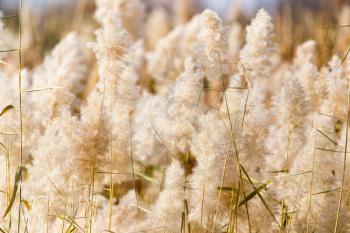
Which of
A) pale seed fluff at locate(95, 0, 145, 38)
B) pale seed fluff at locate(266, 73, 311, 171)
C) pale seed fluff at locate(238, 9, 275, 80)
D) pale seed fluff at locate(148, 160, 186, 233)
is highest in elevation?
pale seed fluff at locate(95, 0, 145, 38)

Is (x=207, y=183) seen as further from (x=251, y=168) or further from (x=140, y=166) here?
(x=140, y=166)

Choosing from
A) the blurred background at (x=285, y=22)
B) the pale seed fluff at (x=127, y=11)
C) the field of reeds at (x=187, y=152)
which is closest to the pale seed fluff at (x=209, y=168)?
the field of reeds at (x=187, y=152)

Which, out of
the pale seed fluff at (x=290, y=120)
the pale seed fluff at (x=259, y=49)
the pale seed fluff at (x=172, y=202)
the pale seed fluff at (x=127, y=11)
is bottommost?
the pale seed fluff at (x=172, y=202)

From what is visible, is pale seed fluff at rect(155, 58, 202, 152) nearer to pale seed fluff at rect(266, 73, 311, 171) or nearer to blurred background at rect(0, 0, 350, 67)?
pale seed fluff at rect(266, 73, 311, 171)

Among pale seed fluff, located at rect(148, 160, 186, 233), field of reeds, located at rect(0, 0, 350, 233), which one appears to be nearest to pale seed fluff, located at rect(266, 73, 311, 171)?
field of reeds, located at rect(0, 0, 350, 233)

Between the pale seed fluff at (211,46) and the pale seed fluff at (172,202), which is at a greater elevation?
the pale seed fluff at (211,46)

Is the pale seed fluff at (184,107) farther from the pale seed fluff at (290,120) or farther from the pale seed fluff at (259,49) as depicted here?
the pale seed fluff at (290,120)

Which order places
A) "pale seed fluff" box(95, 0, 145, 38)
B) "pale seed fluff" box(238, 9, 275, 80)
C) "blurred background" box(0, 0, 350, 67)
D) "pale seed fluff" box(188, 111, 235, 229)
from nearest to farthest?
"pale seed fluff" box(188, 111, 235, 229), "pale seed fluff" box(238, 9, 275, 80), "pale seed fluff" box(95, 0, 145, 38), "blurred background" box(0, 0, 350, 67)

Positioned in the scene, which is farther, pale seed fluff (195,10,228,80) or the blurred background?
the blurred background

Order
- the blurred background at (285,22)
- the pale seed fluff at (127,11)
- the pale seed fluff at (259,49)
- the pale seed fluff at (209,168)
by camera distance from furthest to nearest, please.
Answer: the blurred background at (285,22) → the pale seed fluff at (127,11) → the pale seed fluff at (259,49) → the pale seed fluff at (209,168)

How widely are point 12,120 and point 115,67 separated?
350 millimetres

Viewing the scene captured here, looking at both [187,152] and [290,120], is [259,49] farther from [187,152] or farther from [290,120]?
[187,152]

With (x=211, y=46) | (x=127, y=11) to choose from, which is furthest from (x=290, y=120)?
(x=127, y=11)

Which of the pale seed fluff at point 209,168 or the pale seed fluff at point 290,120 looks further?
the pale seed fluff at point 290,120
